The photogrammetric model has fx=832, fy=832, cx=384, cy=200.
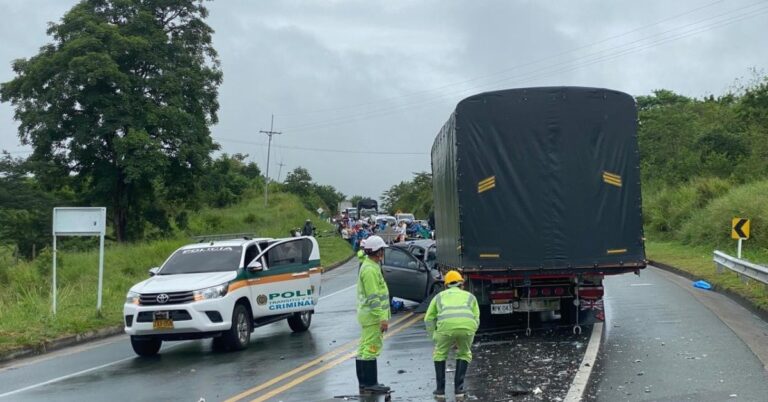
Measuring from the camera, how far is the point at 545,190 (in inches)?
492

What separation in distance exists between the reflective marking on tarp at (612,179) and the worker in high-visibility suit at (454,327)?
16.0 feet

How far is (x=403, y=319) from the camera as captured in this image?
16312 mm

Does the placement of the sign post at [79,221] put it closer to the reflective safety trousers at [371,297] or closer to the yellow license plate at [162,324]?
the yellow license plate at [162,324]

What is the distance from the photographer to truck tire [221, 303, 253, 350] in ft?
42.4

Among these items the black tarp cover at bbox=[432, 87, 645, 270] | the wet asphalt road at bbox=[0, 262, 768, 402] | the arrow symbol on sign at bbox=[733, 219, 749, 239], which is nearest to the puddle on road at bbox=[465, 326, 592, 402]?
the wet asphalt road at bbox=[0, 262, 768, 402]

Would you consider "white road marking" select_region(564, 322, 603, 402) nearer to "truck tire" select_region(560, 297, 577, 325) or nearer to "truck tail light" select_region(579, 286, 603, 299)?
"truck tire" select_region(560, 297, 577, 325)

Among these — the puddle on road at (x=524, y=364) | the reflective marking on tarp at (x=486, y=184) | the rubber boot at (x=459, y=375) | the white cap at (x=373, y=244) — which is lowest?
the puddle on road at (x=524, y=364)

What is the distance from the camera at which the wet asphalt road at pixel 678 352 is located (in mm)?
8391

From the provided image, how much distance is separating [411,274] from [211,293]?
19.4 feet

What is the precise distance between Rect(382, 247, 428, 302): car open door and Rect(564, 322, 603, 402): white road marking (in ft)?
16.2

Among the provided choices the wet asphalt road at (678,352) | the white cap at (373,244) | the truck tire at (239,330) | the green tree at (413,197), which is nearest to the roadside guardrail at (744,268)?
the wet asphalt road at (678,352)

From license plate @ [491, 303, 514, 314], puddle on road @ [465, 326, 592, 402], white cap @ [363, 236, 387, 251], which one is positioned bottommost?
puddle on road @ [465, 326, 592, 402]

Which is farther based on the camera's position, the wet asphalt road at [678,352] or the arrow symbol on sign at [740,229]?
the arrow symbol on sign at [740,229]

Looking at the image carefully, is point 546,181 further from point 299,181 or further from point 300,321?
point 299,181
